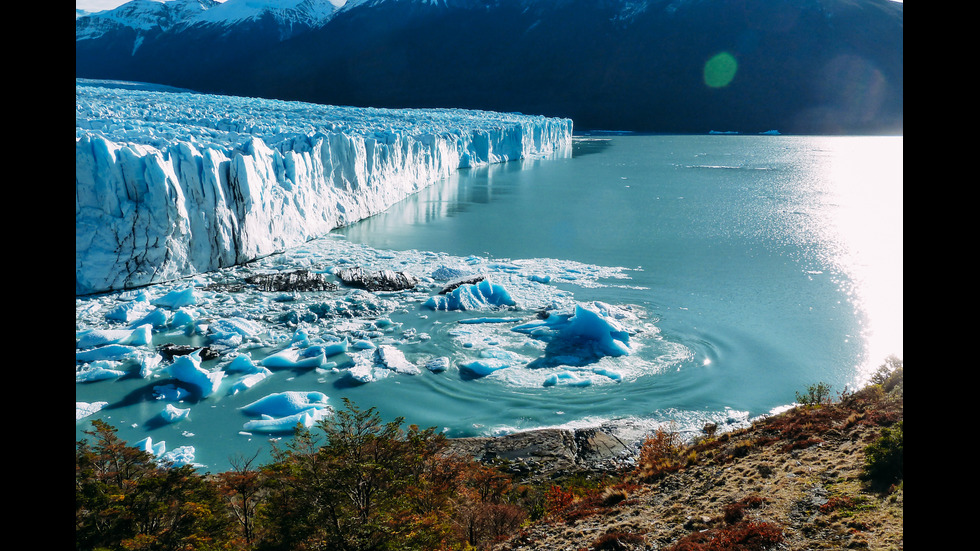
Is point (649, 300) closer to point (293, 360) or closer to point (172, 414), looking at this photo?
point (293, 360)

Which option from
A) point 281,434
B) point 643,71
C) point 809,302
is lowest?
point 281,434

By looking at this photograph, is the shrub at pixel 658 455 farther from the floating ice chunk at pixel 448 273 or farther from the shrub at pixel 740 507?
the floating ice chunk at pixel 448 273

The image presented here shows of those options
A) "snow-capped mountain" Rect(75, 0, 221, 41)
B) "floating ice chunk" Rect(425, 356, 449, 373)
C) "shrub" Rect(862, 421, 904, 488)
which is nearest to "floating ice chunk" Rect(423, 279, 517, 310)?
"floating ice chunk" Rect(425, 356, 449, 373)

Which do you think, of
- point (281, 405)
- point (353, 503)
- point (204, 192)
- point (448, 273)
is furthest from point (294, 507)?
point (204, 192)
